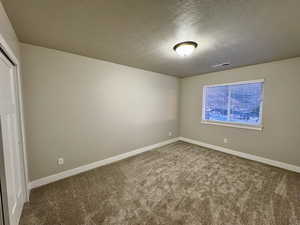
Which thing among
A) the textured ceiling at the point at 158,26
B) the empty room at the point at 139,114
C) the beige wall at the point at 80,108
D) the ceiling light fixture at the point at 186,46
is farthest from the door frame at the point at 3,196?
the ceiling light fixture at the point at 186,46

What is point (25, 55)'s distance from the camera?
184 cm

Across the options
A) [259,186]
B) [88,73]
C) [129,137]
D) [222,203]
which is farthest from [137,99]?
[259,186]

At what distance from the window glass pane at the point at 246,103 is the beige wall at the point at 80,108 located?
2203mm

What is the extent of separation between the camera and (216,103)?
3.71 m

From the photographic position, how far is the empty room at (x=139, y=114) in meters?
1.31

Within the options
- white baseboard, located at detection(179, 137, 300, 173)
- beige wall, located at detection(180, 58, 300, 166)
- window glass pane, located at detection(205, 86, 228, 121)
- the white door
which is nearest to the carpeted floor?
white baseboard, located at detection(179, 137, 300, 173)

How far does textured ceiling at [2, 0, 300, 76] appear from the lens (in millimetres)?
1187

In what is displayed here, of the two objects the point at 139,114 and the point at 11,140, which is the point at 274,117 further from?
the point at 11,140

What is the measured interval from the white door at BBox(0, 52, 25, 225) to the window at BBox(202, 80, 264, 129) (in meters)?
4.14

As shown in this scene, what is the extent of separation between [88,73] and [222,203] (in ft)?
10.2

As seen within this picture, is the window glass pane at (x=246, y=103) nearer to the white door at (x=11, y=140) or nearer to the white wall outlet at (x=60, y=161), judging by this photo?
the white wall outlet at (x=60, y=161)

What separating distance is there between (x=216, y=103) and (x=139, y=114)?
2.37 meters

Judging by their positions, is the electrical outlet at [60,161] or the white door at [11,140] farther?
the electrical outlet at [60,161]

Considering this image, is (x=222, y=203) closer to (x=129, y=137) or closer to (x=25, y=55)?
(x=129, y=137)
